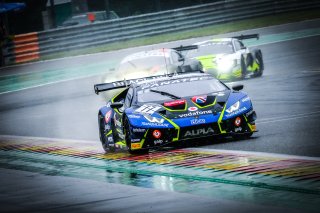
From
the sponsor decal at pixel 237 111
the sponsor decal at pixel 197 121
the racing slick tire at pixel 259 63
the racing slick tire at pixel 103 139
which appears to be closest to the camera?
the sponsor decal at pixel 197 121

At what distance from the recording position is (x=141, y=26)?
1469 inches

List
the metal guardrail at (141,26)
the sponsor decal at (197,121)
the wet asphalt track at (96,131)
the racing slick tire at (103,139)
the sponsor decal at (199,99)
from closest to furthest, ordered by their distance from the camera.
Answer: the wet asphalt track at (96,131)
the sponsor decal at (197,121)
the sponsor decal at (199,99)
the racing slick tire at (103,139)
the metal guardrail at (141,26)

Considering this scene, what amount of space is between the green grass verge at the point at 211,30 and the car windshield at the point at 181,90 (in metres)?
21.9

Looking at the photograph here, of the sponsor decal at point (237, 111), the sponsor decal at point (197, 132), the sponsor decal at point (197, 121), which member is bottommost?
the sponsor decal at point (197, 132)

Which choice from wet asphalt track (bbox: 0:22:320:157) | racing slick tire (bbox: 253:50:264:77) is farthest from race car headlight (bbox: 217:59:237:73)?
racing slick tire (bbox: 253:50:264:77)

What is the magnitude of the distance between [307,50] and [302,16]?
10149 millimetres

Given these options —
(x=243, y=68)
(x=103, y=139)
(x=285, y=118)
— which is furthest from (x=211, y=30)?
(x=103, y=139)

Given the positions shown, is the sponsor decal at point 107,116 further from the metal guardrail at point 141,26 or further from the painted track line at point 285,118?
the metal guardrail at point 141,26

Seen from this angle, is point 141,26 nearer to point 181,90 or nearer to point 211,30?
point 211,30

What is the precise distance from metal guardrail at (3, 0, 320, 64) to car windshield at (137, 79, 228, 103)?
21204 mm

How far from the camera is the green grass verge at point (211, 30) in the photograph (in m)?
36.5

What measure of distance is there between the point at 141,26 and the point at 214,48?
11.9 metres

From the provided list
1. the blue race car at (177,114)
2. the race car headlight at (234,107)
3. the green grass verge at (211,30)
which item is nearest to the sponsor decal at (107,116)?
the blue race car at (177,114)

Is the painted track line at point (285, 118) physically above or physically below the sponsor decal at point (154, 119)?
below
